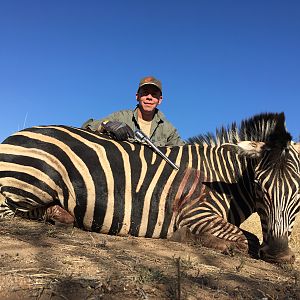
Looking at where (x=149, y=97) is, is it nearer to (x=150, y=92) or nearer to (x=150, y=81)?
(x=150, y=92)

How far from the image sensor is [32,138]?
11.8 feet

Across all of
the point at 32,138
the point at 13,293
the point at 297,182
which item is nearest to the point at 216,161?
the point at 297,182

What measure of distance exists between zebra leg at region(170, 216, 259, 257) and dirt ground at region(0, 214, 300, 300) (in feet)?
0.71

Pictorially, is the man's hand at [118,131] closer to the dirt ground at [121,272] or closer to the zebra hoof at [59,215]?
the zebra hoof at [59,215]

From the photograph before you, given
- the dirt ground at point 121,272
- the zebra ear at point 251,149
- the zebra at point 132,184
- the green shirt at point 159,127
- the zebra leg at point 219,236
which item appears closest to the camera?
the dirt ground at point 121,272

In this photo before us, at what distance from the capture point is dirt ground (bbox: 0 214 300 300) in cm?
154

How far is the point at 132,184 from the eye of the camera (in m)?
3.53

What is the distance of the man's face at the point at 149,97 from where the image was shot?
510 cm

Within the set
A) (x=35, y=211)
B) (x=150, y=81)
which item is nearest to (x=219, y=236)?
(x=35, y=211)

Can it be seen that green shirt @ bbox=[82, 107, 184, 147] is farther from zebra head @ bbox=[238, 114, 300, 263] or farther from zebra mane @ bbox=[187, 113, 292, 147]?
zebra head @ bbox=[238, 114, 300, 263]

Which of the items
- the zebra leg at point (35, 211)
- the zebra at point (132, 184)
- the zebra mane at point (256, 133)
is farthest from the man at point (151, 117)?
the zebra leg at point (35, 211)

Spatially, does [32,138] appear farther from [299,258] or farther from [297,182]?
[299,258]

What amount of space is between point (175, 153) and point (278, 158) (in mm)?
1097

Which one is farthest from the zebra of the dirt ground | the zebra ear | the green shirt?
the green shirt
